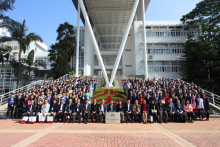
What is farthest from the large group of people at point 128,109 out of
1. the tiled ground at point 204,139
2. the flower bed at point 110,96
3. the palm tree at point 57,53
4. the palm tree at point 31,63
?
the palm tree at point 57,53

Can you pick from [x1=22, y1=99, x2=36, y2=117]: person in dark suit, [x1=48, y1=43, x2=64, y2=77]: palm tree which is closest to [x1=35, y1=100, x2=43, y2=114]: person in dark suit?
[x1=22, y1=99, x2=36, y2=117]: person in dark suit

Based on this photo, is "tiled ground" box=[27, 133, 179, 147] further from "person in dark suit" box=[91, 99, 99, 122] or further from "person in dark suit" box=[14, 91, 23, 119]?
"person in dark suit" box=[14, 91, 23, 119]

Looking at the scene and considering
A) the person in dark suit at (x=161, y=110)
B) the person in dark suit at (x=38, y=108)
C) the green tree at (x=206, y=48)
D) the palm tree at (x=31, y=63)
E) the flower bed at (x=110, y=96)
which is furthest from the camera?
the palm tree at (x=31, y=63)

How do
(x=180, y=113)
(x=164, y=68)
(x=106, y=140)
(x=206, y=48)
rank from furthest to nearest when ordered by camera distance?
(x=164, y=68) → (x=206, y=48) → (x=180, y=113) → (x=106, y=140)

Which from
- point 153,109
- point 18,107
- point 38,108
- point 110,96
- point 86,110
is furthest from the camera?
point 110,96

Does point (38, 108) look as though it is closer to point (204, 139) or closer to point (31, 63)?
point (204, 139)

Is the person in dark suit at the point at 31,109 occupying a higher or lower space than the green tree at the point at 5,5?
lower

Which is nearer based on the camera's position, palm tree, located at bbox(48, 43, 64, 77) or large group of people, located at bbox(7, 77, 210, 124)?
large group of people, located at bbox(7, 77, 210, 124)

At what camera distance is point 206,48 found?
66.0ft

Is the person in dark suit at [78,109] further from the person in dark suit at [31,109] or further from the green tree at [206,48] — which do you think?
the green tree at [206,48]

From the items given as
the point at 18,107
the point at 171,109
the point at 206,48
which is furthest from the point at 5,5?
the point at 206,48

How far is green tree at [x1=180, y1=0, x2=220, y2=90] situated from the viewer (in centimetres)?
1964

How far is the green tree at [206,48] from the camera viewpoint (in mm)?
19641

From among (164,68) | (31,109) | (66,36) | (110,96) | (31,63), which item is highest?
(66,36)
